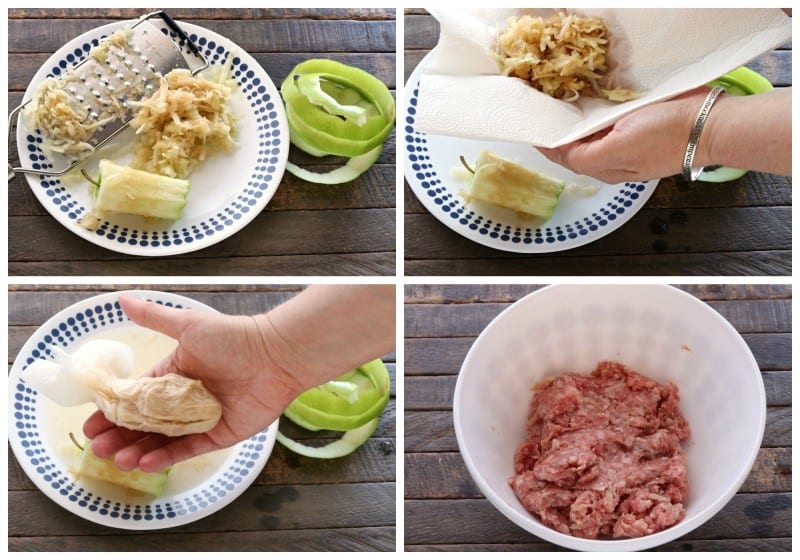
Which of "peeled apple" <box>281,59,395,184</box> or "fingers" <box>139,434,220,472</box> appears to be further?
"peeled apple" <box>281,59,395,184</box>

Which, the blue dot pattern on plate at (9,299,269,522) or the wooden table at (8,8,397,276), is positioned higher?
the wooden table at (8,8,397,276)

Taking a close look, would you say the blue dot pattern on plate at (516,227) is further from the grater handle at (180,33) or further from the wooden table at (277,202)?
the grater handle at (180,33)

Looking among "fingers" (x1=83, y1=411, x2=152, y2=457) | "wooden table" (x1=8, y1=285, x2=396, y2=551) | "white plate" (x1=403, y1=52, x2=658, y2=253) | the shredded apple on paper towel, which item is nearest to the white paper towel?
the shredded apple on paper towel

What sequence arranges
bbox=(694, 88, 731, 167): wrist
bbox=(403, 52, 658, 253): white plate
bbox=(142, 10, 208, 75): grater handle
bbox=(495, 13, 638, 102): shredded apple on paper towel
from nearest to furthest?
bbox=(694, 88, 731, 167): wrist < bbox=(495, 13, 638, 102): shredded apple on paper towel < bbox=(403, 52, 658, 253): white plate < bbox=(142, 10, 208, 75): grater handle

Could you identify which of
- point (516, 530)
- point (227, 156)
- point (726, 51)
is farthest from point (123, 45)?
point (516, 530)

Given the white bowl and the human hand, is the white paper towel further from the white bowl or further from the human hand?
the white bowl

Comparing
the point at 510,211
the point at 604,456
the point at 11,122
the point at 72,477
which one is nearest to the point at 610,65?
the point at 510,211
